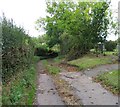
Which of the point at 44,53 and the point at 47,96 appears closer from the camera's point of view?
the point at 47,96

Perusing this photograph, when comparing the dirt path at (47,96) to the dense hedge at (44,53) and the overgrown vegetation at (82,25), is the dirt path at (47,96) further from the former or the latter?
the dense hedge at (44,53)

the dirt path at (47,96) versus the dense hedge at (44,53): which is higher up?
the dense hedge at (44,53)

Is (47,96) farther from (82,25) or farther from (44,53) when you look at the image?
(44,53)

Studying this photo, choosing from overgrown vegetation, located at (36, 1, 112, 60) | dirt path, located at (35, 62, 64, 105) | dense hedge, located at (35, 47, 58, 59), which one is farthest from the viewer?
dense hedge, located at (35, 47, 58, 59)

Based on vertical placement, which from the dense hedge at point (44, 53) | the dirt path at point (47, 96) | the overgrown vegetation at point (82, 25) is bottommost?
the dirt path at point (47, 96)

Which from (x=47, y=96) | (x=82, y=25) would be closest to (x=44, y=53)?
(x=82, y=25)

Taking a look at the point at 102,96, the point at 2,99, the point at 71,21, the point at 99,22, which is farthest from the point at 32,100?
the point at 71,21

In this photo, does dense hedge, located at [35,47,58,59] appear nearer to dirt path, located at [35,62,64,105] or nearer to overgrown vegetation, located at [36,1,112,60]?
overgrown vegetation, located at [36,1,112,60]

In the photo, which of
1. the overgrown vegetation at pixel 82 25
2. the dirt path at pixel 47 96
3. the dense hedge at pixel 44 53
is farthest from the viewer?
the dense hedge at pixel 44 53

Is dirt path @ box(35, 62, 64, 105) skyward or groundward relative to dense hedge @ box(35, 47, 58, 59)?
groundward

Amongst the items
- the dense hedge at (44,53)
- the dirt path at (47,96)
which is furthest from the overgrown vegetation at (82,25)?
the dirt path at (47,96)

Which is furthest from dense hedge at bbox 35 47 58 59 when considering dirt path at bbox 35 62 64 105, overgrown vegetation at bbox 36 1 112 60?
dirt path at bbox 35 62 64 105

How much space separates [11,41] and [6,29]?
A: 24.0 inches

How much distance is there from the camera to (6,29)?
33.3 ft
